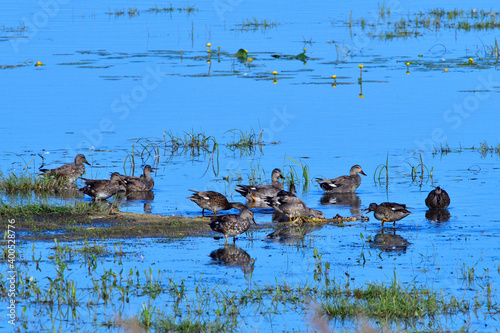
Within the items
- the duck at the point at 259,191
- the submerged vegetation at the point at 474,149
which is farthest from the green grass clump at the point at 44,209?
the submerged vegetation at the point at 474,149

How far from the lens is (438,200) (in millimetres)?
13461

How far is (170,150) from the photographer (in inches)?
725

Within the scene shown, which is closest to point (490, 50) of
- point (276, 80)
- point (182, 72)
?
point (276, 80)

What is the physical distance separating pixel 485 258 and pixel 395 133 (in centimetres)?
956

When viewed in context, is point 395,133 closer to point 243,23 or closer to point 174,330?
point 174,330

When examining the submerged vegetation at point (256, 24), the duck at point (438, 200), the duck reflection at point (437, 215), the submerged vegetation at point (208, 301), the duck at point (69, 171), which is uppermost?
the submerged vegetation at point (256, 24)

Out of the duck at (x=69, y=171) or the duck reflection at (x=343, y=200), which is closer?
the duck reflection at (x=343, y=200)

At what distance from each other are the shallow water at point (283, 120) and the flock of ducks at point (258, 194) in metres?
0.27

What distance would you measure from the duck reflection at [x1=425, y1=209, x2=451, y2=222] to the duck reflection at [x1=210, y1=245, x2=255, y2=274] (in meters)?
3.57

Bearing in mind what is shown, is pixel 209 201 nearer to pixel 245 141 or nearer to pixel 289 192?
pixel 289 192

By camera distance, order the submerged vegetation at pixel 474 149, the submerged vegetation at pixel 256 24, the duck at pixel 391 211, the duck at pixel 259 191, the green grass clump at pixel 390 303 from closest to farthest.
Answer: the green grass clump at pixel 390 303 → the duck at pixel 391 211 → the duck at pixel 259 191 → the submerged vegetation at pixel 474 149 → the submerged vegetation at pixel 256 24

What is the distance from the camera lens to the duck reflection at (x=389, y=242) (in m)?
10.8

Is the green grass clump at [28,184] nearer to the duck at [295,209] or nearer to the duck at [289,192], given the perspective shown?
the duck at [289,192]

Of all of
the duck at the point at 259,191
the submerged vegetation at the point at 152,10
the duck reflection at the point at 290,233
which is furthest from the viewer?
the submerged vegetation at the point at 152,10
